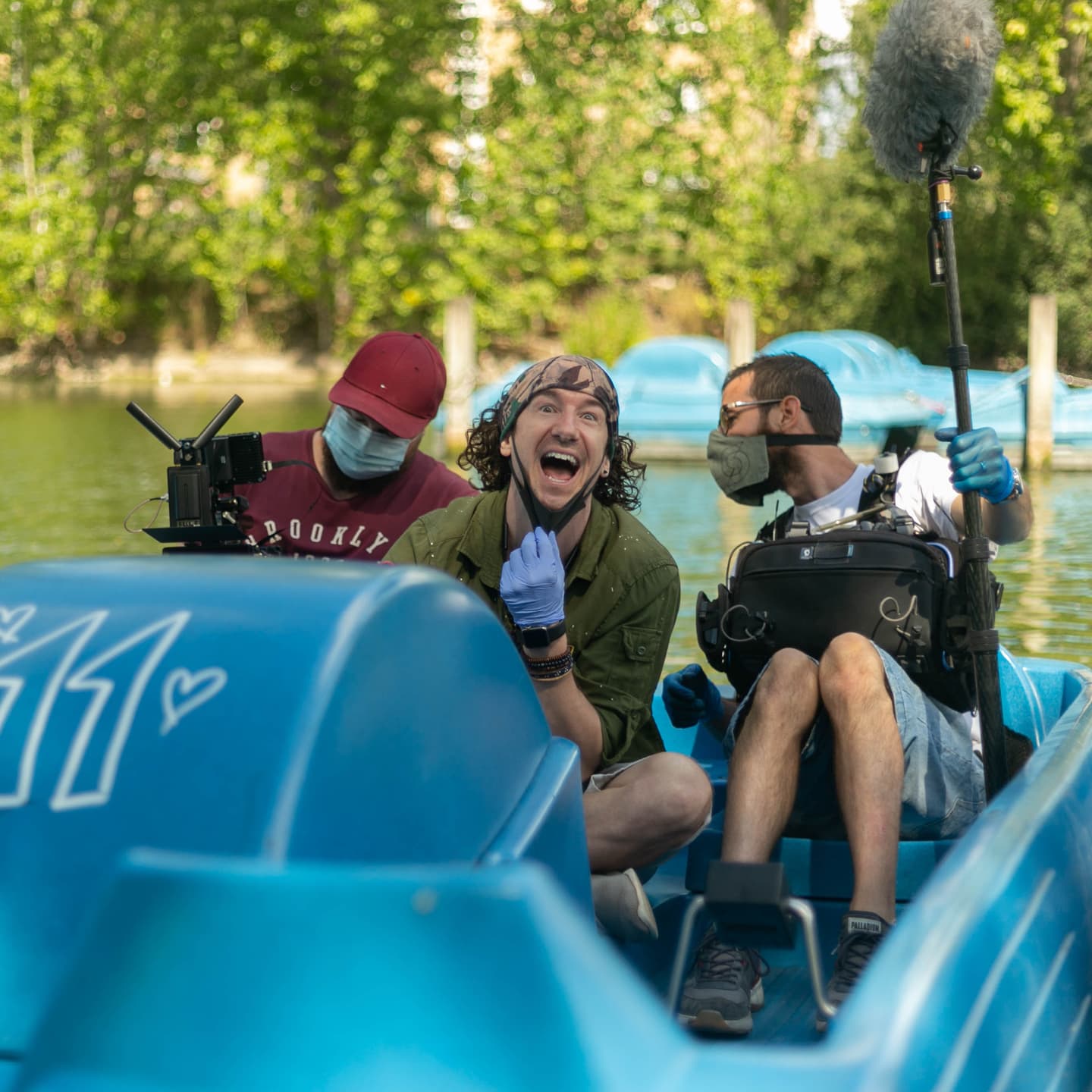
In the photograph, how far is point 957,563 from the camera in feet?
11.7

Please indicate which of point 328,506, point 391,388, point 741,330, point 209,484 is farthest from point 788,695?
point 741,330

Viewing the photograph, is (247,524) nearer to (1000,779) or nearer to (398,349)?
(398,349)

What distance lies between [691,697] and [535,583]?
1.01 m

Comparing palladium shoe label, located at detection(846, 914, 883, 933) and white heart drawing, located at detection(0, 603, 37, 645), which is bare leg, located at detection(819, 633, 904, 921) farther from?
white heart drawing, located at detection(0, 603, 37, 645)

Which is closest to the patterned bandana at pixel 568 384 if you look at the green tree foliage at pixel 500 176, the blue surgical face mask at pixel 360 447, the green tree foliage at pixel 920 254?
the blue surgical face mask at pixel 360 447

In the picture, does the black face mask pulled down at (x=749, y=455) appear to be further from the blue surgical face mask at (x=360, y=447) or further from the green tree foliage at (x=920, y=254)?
the green tree foliage at (x=920, y=254)

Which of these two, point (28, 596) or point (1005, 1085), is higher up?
point (28, 596)

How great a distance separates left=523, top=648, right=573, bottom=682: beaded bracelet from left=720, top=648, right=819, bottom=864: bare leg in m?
0.50

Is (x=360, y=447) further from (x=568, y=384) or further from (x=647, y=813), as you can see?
(x=647, y=813)

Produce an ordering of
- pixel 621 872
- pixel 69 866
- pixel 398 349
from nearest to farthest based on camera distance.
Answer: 1. pixel 69 866
2. pixel 621 872
3. pixel 398 349

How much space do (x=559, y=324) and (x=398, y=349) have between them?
2762cm

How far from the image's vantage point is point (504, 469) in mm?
3385

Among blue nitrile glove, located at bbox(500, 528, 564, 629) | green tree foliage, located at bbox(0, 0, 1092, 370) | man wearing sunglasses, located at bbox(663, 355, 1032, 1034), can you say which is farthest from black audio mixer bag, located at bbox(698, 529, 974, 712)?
green tree foliage, located at bbox(0, 0, 1092, 370)

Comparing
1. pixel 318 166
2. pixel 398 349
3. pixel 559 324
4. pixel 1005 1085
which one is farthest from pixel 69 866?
pixel 318 166
